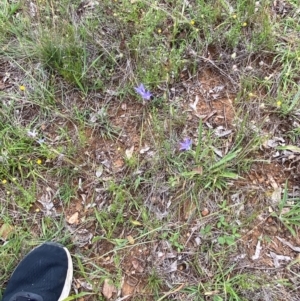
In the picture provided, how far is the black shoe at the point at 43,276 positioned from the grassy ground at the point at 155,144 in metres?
0.05

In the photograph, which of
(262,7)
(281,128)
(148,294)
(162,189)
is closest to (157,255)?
(148,294)

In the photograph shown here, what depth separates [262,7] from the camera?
2.06m

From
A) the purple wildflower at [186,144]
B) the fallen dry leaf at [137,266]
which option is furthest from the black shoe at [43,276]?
the purple wildflower at [186,144]

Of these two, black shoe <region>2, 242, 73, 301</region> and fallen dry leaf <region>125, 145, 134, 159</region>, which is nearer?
black shoe <region>2, 242, 73, 301</region>

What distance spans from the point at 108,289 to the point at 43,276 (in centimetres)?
34

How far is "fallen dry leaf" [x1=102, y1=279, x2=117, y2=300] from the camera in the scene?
1764mm

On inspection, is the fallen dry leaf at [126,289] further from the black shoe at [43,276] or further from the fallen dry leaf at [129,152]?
the fallen dry leaf at [129,152]

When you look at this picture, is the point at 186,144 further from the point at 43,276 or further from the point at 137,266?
the point at 43,276

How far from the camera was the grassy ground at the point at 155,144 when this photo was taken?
5.85 feet

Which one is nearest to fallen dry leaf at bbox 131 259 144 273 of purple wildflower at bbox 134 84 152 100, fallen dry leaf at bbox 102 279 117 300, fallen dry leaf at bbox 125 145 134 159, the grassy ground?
the grassy ground

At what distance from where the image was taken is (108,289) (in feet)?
5.82

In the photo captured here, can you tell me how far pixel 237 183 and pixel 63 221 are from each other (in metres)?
0.83

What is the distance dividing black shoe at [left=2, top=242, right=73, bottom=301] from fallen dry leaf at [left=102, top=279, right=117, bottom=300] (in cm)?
16

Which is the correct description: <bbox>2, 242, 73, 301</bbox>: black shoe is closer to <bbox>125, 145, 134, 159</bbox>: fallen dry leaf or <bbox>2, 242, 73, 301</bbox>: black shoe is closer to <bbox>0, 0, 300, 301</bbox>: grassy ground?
<bbox>0, 0, 300, 301</bbox>: grassy ground
